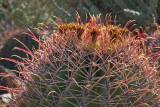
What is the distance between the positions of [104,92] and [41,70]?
0.37 meters

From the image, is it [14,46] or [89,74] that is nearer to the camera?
[89,74]

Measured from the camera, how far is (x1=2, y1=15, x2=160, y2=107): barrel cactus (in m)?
1.12

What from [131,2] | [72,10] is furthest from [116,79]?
[131,2]

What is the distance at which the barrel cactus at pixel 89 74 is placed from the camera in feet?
3.66

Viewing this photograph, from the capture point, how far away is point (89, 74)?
113 centimetres

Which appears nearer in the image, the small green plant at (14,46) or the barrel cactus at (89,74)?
the barrel cactus at (89,74)

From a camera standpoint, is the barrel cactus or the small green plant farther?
the small green plant

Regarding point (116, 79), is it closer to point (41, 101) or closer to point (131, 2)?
point (41, 101)

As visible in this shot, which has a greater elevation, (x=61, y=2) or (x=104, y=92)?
(x=61, y=2)

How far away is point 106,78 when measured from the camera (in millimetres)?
1146

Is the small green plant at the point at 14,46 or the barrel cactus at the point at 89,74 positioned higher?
the barrel cactus at the point at 89,74

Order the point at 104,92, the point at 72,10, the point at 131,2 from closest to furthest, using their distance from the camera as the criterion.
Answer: the point at 104,92, the point at 72,10, the point at 131,2

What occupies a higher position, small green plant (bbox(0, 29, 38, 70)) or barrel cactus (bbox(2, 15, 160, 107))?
barrel cactus (bbox(2, 15, 160, 107))

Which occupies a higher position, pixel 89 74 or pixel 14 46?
pixel 89 74
